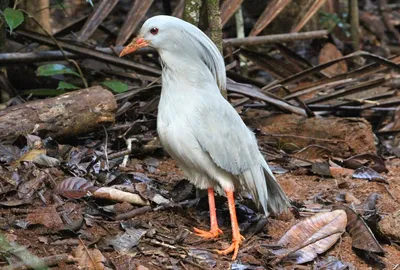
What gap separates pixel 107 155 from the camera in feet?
18.0

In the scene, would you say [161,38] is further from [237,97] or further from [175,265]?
[237,97]

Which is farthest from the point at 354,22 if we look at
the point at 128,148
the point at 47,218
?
the point at 47,218

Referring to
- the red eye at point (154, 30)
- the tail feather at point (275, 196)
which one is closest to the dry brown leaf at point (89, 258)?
the tail feather at point (275, 196)

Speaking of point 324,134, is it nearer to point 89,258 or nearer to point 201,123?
point 201,123

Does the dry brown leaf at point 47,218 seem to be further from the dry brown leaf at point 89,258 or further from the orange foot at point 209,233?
the orange foot at point 209,233

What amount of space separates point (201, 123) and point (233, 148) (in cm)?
30

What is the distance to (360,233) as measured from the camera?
15.3 feet

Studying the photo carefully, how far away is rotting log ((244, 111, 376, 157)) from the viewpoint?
21.4 ft

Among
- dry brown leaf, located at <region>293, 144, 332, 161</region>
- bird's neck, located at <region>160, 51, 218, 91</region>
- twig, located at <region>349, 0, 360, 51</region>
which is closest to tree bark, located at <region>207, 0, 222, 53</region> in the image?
bird's neck, located at <region>160, 51, 218, 91</region>

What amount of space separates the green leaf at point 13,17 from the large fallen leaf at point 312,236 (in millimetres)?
2745

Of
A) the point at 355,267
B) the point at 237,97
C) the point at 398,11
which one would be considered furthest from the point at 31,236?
the point at 398,11

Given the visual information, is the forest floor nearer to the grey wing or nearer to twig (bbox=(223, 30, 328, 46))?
the grey wing

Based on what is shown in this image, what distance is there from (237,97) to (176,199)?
2.10m

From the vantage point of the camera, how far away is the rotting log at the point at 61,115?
5.36m
